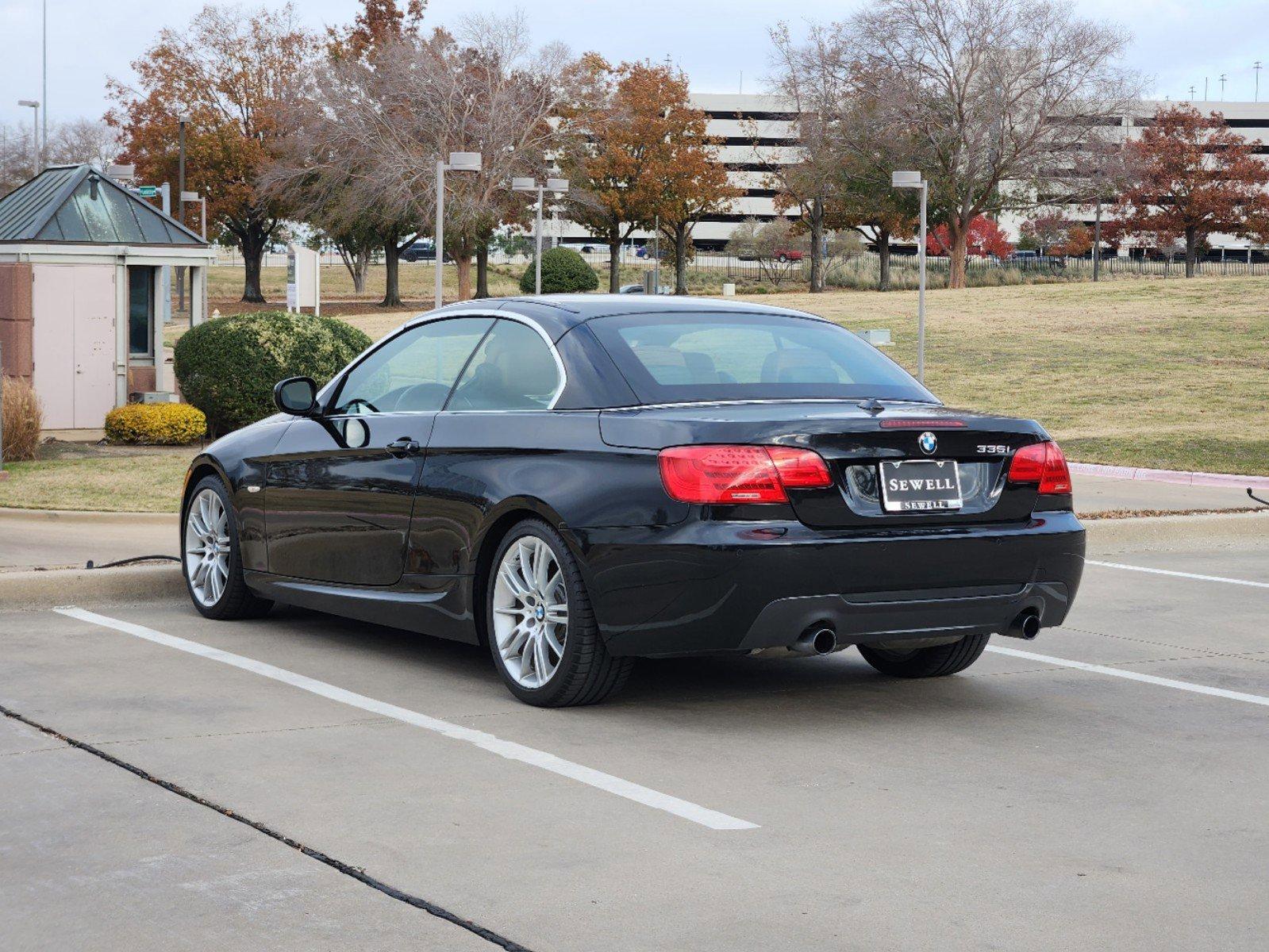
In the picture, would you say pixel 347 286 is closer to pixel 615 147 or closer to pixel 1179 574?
pixel 615 147

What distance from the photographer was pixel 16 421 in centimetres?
1559

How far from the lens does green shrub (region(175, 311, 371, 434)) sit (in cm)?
1691

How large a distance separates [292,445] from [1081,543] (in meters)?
3.63

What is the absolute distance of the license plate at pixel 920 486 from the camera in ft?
20.3

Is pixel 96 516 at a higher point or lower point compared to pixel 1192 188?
lower

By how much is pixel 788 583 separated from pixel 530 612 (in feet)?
3.77

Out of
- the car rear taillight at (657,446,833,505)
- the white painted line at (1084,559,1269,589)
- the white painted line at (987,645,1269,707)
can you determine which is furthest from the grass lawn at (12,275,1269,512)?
the car rear taillight at (657,446,833,505)

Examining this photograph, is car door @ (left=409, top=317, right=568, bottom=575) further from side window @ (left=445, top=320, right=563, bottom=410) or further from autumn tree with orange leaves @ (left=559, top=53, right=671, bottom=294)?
autumn tree with orange leaves @ (left=559, top=53, right=671, bottom=294)

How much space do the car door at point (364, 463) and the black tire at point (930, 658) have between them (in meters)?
2.10

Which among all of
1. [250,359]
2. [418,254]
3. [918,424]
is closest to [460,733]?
[918,424]

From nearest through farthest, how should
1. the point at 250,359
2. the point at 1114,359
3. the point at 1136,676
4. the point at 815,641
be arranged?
the point at 815,641 → the point at 1136,676 → the point at 250,359 → the point at 1114,359

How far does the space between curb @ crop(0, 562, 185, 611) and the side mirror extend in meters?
1.62

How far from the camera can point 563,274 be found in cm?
5666

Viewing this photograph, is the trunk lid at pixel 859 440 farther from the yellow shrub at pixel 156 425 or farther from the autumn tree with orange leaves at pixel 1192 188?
the autumn tree with orange leaves at pixel 1192 188
